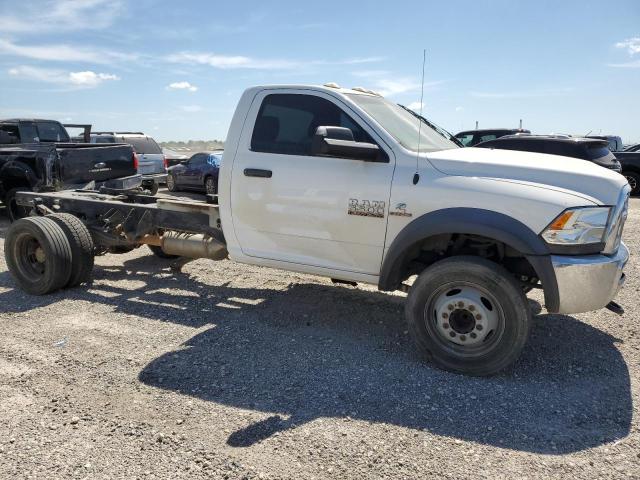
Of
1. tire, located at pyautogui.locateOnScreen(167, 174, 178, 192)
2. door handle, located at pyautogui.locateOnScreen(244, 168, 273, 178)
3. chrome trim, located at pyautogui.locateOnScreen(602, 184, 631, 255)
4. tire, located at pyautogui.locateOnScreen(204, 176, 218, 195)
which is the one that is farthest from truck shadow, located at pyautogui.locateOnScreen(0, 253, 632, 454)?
tire, located at pyautogui.locateOnScreen(167, 174, 178, 192)

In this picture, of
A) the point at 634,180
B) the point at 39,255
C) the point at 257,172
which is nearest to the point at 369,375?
the point at 257,172

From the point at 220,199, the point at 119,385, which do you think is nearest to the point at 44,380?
the point at 119,385

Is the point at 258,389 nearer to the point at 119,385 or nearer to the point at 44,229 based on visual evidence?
the point at 119,385

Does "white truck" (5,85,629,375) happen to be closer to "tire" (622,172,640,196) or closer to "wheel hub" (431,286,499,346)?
"wheel hub" (431,286,499,346)

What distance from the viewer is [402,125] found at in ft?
15.3

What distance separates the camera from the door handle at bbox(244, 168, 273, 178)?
4582mm

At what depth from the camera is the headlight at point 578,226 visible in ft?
11.7

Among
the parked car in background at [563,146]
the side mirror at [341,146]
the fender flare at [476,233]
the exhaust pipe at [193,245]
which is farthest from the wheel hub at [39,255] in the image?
the parked car in background at [563,146]

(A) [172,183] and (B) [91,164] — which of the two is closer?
(B) [91,164]

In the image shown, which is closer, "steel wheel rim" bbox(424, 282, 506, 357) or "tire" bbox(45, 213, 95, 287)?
"steel wheel rim" bbox(424, 282, 506, 357)

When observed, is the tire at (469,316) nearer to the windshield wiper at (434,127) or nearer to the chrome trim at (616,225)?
the chrome trim at (616,225)

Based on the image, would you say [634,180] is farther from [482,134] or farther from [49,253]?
[49,253]

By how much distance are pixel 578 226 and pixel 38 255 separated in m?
5.40

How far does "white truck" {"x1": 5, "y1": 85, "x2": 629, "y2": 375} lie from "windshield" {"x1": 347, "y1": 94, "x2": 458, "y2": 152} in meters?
0.02
